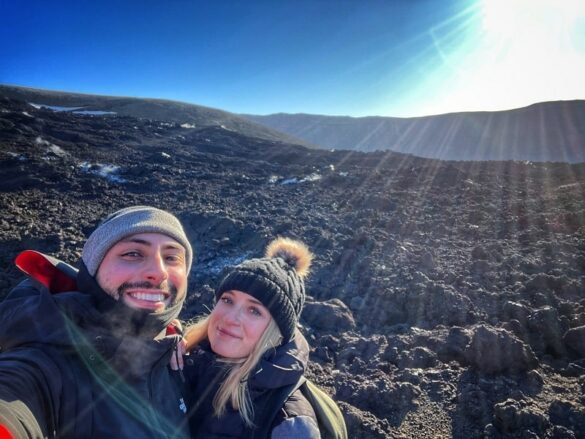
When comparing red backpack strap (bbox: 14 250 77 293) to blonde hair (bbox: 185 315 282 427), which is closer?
red backpack strap (bbox: 14 250 77 293)

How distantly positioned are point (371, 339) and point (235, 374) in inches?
91.7

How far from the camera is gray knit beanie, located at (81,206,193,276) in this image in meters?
1.59

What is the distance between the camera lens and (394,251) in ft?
19.6

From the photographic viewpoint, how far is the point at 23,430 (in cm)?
105

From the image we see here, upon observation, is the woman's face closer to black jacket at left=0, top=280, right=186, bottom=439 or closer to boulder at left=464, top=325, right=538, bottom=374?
black jacket at left=0, top=280, right=186, bottom=439

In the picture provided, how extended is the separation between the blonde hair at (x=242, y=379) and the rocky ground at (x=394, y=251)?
1171 mm

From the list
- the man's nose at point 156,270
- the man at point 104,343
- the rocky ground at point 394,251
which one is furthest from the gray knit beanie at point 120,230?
the rocky ground at point 394,251

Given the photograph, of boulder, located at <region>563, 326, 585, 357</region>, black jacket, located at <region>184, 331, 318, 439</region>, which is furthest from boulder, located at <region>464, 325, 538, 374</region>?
black jacket, located at <region>184, 331, 318, 439</region>

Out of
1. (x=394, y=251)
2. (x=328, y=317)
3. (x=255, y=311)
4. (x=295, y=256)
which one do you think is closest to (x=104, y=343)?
(x=255, y=311)

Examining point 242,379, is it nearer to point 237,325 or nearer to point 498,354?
point 237,325

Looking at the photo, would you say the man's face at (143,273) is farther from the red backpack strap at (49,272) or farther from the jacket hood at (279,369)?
the jacket hood at (279,369)

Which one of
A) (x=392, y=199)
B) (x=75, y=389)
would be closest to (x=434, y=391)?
(x=75, y=389)

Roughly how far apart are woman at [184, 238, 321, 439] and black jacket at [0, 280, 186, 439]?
309 millimetres

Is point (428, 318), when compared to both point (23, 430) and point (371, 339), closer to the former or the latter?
point (371, 339)
